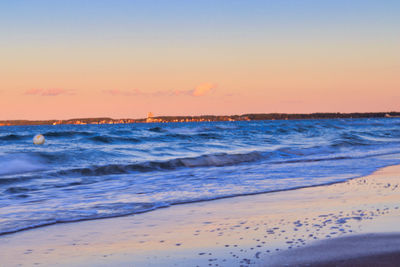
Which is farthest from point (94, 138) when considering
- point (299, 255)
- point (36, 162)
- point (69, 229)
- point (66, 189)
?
point (299, 255)

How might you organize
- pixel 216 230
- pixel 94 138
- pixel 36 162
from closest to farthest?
pixel 216 230, pixel 36 162, pixel 94 138

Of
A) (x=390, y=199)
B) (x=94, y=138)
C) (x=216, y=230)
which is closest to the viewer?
(x=216, y=230)

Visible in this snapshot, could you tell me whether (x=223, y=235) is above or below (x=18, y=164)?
above

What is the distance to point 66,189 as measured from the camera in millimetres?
9172

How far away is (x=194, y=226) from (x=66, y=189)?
15.5ft

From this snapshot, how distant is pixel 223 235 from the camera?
466 centimetres

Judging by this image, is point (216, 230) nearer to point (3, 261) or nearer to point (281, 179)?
point (3, 261)

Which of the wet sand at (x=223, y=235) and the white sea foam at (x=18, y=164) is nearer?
the wet sand at (x=223, y=235)

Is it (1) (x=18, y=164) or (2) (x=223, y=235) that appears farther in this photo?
(1) (x=18, y=164)

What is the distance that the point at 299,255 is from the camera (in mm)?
3840

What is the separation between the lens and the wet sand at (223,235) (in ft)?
12.7

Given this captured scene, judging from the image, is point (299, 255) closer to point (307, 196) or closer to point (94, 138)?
point (307, 196)

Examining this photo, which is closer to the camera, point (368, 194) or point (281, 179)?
point (368, 194)

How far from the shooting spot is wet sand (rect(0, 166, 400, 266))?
153 inches
